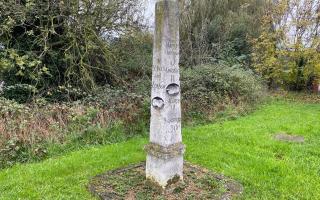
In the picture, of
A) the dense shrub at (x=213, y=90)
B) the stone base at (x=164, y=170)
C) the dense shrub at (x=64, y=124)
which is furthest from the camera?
the dense shrub at (x=213, y=90)

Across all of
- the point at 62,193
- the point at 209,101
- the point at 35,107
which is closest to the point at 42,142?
the point at 35,107

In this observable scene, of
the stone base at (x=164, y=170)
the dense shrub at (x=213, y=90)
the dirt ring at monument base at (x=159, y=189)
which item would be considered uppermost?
the dense shrub at (x=213, y=90)

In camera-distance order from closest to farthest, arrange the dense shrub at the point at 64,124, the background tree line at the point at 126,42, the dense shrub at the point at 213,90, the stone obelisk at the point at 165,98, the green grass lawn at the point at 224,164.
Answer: the stone obelisk at the point at 165,98
the green grass lawn at the point at 224,164
the dense shrub at the point at 64,124
the background tree line at the point at 126,42
the dense shrub at the point at 213,90

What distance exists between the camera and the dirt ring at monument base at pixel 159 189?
4.32 meters

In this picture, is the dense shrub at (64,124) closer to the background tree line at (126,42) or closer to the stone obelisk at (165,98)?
the background tree line at (126,42)

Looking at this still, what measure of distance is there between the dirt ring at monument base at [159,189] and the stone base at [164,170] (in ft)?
0.27

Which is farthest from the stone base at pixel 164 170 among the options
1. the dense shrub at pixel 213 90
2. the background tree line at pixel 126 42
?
the background tree line at pixel 126 42

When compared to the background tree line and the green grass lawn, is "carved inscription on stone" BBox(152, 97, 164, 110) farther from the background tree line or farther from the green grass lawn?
the background tree line

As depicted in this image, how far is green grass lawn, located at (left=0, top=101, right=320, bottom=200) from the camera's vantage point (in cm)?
456

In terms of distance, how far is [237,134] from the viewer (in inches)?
296

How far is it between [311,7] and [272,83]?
153 inches

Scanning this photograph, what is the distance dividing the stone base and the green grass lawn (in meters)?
0.92

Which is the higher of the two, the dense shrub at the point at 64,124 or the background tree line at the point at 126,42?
the background tree line at the point at 126,42

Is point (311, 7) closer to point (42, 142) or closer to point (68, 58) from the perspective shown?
point (68, 58)
